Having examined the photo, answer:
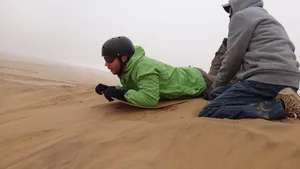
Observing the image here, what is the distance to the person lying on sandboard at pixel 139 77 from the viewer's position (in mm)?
3549

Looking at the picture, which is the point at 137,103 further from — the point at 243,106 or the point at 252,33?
the point at 252,33

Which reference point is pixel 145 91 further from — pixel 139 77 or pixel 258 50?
pixel 258 50

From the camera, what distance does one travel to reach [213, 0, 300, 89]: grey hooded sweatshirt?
3.22 meters

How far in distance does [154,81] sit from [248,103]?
873 millimetres

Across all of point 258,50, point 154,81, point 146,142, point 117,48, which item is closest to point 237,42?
point 258,50

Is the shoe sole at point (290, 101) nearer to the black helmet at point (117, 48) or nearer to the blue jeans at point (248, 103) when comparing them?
the blue jeans at point (248, 103)

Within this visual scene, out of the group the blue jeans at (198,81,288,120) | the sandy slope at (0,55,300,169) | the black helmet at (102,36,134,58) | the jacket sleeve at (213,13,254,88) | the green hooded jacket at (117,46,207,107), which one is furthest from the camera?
the black helmet at (102,36,134,58)

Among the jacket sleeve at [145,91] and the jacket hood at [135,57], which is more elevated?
the jacket hood at [135,57]

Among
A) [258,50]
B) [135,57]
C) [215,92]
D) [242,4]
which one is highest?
[242,4]

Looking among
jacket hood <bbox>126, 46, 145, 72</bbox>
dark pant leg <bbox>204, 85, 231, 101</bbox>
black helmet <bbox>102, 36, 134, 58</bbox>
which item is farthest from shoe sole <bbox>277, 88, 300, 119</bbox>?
black helmet <bbox>102, 36, 134, 58</bbox>

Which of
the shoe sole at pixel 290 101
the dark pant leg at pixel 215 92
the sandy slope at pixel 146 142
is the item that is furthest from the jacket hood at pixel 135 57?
the shoe sole at pixel 290 101

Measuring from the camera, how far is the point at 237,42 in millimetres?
3463

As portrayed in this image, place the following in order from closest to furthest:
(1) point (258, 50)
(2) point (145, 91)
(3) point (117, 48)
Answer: (1) point (258, 50) < (2) point (145, 91) < (3) point (117, 48)

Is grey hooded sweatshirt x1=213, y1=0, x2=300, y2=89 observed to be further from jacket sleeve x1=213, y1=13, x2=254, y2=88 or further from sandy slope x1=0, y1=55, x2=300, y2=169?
sandy slope x1=0, y1=55, x2=300, y2=169
